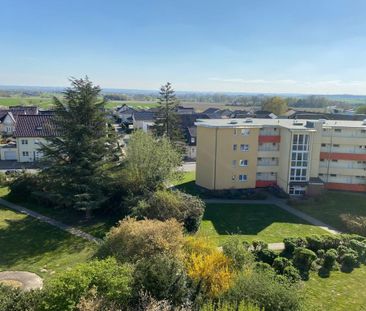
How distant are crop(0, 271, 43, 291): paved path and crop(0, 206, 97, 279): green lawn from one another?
0.49 meters

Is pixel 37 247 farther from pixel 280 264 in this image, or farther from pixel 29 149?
pixel 29 149

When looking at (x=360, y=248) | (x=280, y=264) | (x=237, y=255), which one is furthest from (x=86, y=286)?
(x=360, y=248)

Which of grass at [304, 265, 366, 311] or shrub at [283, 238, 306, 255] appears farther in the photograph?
shrub at [283, 238, 306, 255]

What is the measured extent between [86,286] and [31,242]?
52.6 feet

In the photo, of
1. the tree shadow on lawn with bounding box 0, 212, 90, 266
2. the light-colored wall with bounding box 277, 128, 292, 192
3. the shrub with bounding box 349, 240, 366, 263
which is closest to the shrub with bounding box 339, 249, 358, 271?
the shrub with bounding box 349, 240, 366, 263

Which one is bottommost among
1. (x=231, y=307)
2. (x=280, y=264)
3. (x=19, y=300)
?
(x=280, y=264)

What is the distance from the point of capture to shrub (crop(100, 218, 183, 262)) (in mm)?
18781

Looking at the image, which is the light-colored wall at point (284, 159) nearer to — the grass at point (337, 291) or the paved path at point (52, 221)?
the grass at point (337, 291)

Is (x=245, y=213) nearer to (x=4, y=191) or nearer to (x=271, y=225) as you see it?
(x=271, y=225)

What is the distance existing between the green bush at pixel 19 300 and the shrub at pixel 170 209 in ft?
43.7

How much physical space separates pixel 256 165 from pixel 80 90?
22489mm

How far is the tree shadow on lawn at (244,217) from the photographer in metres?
32.0

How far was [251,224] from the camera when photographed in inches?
1315

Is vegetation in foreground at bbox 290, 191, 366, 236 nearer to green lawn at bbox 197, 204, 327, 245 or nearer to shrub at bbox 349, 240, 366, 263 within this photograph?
green lawn at bbox 197, 204, 327, 245
